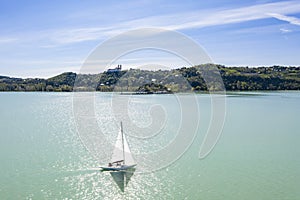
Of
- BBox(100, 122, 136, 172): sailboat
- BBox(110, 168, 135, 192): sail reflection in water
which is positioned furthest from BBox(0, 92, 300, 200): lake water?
BBox(100, 122, 136, 172): sailboat

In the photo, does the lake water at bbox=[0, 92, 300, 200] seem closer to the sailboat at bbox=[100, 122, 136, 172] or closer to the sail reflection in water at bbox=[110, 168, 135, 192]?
the sail reflection in water at bbox=[110, 168, 135, 192]

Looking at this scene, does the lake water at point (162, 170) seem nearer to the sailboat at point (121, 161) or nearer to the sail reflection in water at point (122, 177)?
the sail reflection in water at point (122, 177)

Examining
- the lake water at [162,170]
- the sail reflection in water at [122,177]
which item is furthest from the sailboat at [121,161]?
the lake water at [162,170]

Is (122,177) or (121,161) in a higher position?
(121,161)

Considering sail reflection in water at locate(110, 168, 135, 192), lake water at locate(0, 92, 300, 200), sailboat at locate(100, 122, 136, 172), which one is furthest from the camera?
sailboat at locate(100, 122, 136, 172)

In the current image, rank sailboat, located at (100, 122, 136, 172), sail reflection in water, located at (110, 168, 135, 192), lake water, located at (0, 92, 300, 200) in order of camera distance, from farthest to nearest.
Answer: sailboat, located at (100, 122, 136, 172) → sail reflection in water, located at (110, 168, 135, 192) → lake water, located at (0, 92, 300, 200)

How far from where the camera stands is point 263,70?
148625mm

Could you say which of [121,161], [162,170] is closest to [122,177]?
[121,161]

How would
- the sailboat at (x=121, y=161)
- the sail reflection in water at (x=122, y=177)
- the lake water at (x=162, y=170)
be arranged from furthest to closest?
1. the sailboat at (x=121, y=161)
2. the sail reflection in water at (x=122, y=177)
3. the lake water at (x=162, y=170)

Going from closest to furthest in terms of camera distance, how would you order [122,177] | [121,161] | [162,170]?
[122,177]
[121,161]
[162,170]

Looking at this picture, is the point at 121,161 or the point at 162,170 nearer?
the point at 121,161

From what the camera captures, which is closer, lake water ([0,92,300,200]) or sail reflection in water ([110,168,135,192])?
lake water ([0,92,300,200])

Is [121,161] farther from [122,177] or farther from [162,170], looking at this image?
[162,170]

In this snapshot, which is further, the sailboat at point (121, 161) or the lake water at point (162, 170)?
the sailboat at point (121, 161)
